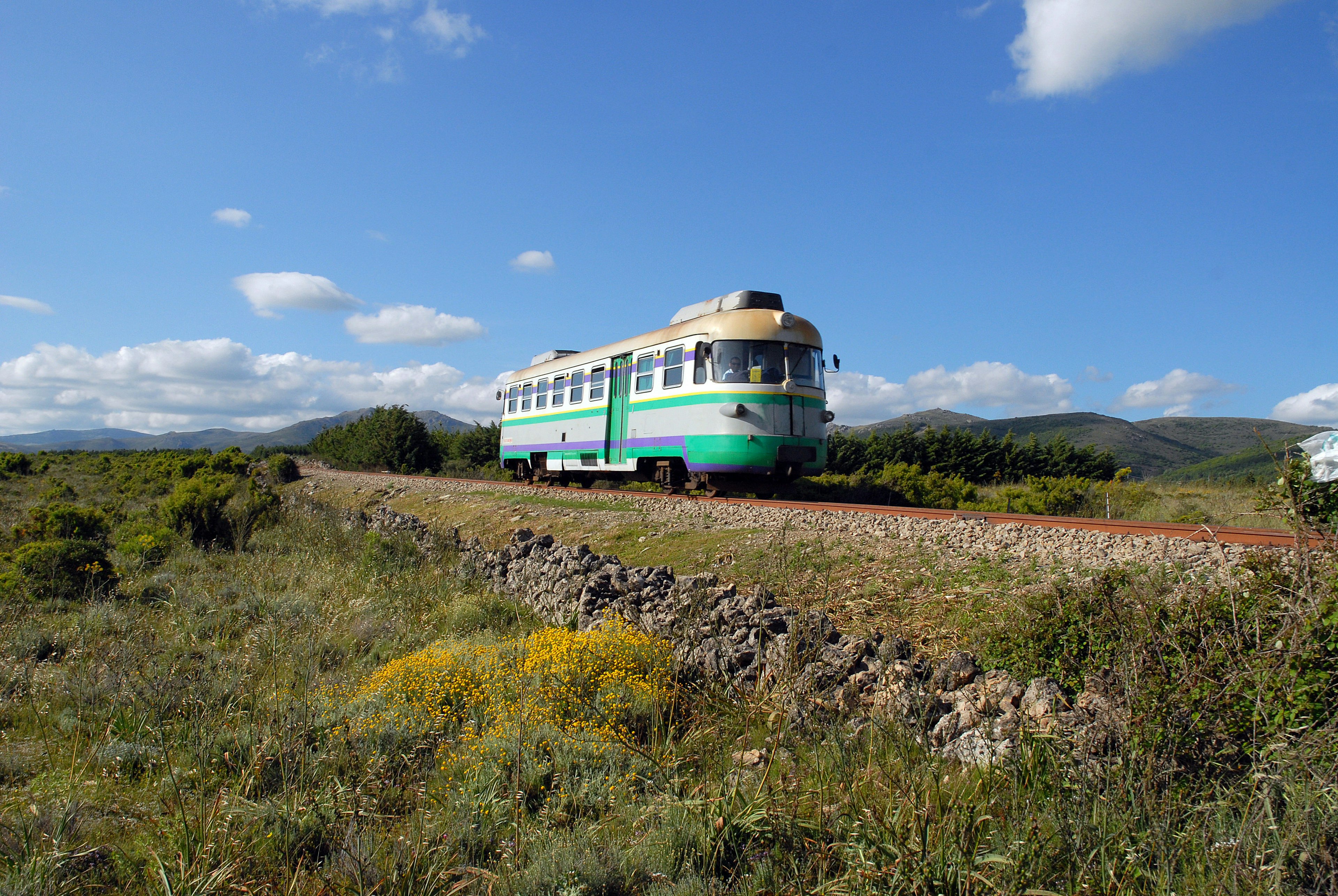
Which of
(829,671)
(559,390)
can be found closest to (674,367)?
(559,390)

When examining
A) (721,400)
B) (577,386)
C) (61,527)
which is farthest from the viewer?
(577,386)

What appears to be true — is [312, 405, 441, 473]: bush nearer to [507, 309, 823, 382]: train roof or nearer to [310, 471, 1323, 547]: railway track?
[507, 309, 823, 382]: train roof

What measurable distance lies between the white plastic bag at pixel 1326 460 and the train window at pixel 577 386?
14.1 metres

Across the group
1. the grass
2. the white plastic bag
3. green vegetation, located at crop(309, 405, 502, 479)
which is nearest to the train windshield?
the grass

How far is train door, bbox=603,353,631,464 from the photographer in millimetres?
14938

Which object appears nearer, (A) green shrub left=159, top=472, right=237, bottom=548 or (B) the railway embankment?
(B) the railway embankment

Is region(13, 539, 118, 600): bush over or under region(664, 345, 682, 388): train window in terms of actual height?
under

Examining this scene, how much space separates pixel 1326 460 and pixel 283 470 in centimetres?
3780

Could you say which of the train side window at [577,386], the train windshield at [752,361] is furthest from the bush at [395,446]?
the train windshield at [752,361]

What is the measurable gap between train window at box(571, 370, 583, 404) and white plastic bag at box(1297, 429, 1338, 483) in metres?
14.1

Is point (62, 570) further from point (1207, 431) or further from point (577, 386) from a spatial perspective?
point (1207, 431)

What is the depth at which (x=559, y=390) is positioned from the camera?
60.2 feet

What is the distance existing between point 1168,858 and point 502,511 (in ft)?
41.6

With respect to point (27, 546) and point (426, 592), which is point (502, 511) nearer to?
point (426, 592)
